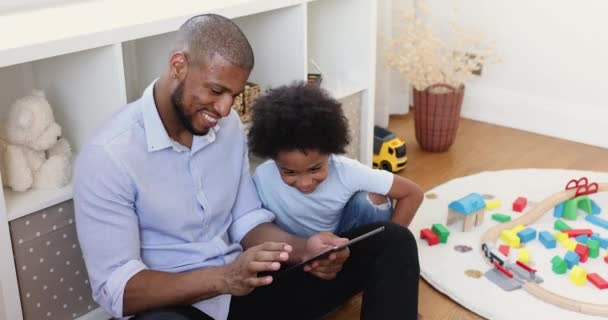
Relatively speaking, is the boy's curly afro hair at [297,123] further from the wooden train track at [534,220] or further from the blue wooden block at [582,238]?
the blue wooden block at [582,238]

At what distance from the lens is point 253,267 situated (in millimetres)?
1308

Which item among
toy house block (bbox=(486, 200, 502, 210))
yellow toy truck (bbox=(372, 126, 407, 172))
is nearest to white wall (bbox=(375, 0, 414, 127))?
yellow toy truck (bbox=(372, 126, 407, 172))

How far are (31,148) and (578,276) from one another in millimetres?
1365

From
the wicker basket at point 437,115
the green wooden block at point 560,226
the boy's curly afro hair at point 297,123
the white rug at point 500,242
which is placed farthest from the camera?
the wicker basket at point 437,115

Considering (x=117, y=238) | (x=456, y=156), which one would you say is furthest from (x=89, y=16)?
(x=456, y=156)

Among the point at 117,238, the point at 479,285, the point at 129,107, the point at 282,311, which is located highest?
the point at 129,107

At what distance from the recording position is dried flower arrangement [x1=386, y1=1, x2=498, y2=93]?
2746mm

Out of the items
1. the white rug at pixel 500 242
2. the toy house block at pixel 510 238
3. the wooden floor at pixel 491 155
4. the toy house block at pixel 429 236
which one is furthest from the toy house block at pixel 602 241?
the wooden floor at pixel 491 155

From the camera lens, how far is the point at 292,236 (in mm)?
1613

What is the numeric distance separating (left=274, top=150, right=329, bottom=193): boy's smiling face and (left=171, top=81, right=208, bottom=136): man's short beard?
23cm

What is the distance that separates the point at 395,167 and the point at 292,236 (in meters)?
1.08

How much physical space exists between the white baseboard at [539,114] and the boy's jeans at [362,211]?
1.46 metres

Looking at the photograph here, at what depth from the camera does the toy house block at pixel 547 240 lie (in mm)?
2098

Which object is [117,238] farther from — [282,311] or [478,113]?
[478,113]
